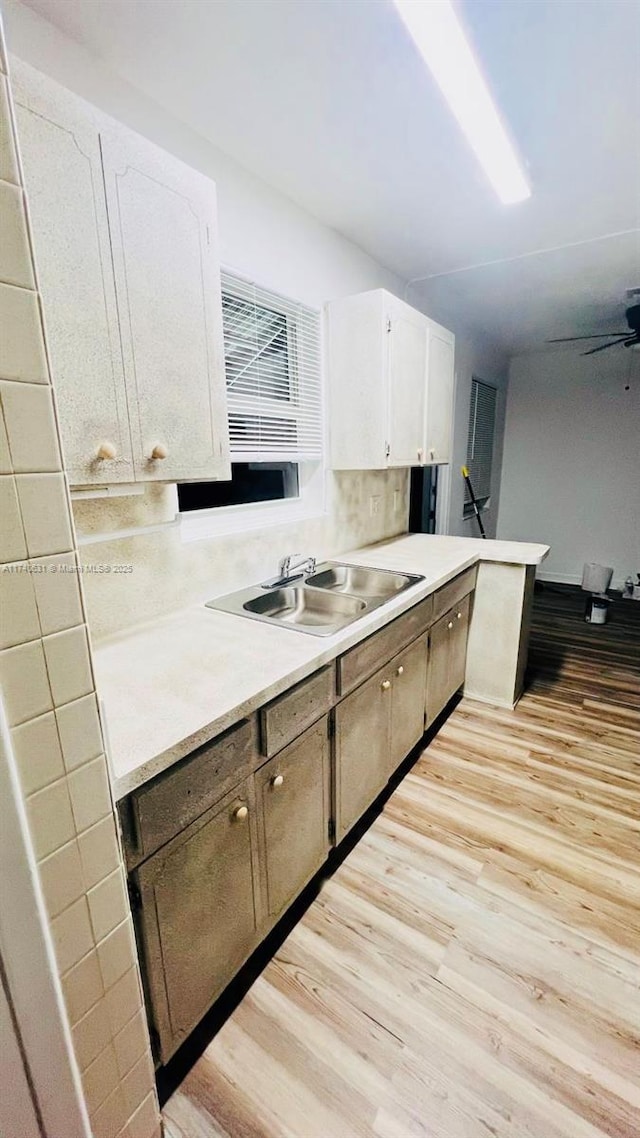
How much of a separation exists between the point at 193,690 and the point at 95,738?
1.26ft

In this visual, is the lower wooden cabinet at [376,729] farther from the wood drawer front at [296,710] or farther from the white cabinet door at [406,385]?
the white cabinet door at [406,385]

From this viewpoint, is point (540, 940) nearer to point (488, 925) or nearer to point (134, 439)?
point (488, 925)

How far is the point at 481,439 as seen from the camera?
4.81 m

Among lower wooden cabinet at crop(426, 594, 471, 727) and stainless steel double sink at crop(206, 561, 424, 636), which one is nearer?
stainless steel double sink at crop(206, 561, 424, 636)

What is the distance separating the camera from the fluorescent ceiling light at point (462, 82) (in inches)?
44.5

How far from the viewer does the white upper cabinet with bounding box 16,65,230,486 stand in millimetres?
905

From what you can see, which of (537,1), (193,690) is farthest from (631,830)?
(537,1)

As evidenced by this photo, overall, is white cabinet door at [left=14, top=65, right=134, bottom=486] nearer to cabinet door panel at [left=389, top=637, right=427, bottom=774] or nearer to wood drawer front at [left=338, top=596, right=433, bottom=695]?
wood drawer front at [left=338, top=596, right=433, bottom=695]

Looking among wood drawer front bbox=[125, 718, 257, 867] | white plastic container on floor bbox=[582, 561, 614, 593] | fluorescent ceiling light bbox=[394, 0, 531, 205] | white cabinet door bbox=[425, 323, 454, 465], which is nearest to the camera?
Result: wood drawer front bbox=[125, 718, 257, 867]

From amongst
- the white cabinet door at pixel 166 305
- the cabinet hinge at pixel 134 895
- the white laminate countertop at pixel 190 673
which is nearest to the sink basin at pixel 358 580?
the white laminate countertop at pixel 190 673

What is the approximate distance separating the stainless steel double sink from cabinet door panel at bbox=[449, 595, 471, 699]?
1.57 ft

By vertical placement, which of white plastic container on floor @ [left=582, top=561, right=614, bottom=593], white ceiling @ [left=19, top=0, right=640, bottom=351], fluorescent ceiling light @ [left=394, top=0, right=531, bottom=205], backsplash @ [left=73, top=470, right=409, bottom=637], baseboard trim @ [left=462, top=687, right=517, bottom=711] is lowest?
baseboard trim @ [left=462, top=687, right=517, bottom=711]

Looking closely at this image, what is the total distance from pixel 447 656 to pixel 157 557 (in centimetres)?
158

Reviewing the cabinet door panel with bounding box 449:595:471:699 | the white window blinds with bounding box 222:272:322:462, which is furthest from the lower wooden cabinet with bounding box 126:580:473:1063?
the white window blinds with bounding box 222:272:322:462
